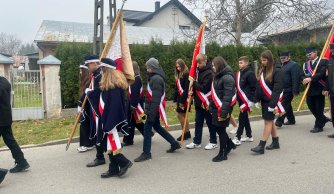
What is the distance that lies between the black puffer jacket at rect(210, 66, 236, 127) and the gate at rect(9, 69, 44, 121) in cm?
674

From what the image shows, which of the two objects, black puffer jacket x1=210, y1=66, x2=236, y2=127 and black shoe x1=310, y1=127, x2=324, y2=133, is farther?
black shoe x1=310, y1=127, x2=324, y2=133

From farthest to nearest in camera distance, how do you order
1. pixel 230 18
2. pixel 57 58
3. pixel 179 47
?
pixel 230 18, pixel 179 47, pixel 57 58

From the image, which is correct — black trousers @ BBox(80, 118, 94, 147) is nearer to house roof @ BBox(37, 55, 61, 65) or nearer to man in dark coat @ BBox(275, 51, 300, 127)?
man in dark coat @ BBox(275, 51, 300, 127)

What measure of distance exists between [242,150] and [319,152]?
132cm

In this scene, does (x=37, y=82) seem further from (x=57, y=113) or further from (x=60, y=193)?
(x=60, y=193)

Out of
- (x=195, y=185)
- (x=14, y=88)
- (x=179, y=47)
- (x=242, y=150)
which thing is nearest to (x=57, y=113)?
(x=14, y=88)

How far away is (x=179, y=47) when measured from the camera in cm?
1375

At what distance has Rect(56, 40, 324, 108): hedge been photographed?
38.8 feet

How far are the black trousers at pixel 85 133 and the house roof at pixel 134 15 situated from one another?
36.3 m

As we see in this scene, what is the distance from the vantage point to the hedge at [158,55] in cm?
1184

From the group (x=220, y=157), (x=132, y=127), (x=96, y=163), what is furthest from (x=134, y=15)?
(x=220, y=157)

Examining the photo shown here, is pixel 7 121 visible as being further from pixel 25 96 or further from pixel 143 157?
pixel 25 96

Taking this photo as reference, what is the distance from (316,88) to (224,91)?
3.25 meters

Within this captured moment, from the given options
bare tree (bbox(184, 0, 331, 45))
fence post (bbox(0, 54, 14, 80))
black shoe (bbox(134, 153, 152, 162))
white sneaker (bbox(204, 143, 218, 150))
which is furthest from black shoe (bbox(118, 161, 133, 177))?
bare tree (bbox(184, 0, 331, 45))
